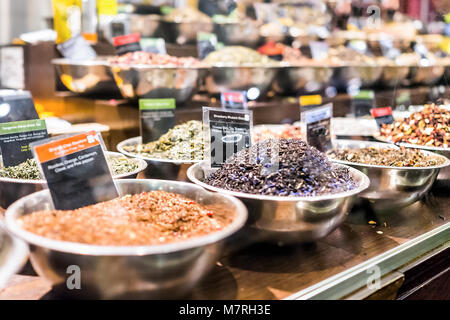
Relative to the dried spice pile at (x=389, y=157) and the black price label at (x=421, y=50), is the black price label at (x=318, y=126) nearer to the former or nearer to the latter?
the dried spice pile at (x=389, y=157)

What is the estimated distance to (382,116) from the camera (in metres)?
2.36

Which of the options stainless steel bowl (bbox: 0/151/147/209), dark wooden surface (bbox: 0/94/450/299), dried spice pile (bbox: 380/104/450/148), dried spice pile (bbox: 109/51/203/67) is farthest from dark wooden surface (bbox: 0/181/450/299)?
dried spice pile (bbox: 109/51/203/67)

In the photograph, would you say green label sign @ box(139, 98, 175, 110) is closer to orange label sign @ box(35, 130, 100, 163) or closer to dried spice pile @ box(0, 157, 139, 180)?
dried spice pile @ box(0, 157, 139, 180)

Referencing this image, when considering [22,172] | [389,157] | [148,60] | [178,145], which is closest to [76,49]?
[148,60]

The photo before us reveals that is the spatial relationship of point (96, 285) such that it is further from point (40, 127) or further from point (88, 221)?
point (40, 127)

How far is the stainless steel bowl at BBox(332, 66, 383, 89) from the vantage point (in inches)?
130

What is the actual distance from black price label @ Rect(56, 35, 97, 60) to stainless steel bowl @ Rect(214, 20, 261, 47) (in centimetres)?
104

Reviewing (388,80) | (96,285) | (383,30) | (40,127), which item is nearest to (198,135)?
(40,127)

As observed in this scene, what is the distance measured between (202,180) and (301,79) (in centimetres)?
175

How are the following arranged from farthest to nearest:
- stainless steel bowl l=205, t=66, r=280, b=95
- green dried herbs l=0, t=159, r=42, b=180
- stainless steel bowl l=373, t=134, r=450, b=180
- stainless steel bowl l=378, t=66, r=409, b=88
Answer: stainless steel bowl l=378, t=66, r=409, b=88, stainless steel bowl l=205, t=66, r=280, b=95, stainless steel bowl l=373, t=134, r=450, b=180, green dried herbs l=0, t=159, r=42, b=180

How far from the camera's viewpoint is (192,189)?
1.25 meters

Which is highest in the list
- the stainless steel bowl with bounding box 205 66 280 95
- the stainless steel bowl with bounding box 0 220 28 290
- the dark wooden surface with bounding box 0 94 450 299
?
the stainless steel bowl with bounding box 205 66 280 95

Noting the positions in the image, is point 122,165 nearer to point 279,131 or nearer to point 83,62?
point 279,131

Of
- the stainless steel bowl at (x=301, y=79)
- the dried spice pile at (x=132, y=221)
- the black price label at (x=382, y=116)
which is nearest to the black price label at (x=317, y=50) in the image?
the stainless steel bowl at (x=301, y=79)
